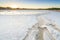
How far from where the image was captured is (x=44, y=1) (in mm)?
1337

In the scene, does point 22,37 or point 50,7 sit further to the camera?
point 50,7

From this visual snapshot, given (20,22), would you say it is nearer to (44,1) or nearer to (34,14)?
(34,14)

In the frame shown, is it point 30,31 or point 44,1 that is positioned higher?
point 44,1

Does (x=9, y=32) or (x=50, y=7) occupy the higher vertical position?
(x=50, y=7)

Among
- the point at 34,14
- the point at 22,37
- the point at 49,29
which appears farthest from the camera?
the point at 34,14

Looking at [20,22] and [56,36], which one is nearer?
[56,36]

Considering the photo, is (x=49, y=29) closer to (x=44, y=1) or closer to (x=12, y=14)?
(x=44, y=1)

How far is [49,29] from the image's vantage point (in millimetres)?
1270

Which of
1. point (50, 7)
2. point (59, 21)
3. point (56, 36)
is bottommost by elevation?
point (56, 36)

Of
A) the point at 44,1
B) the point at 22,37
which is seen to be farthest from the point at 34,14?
the point at 22,37

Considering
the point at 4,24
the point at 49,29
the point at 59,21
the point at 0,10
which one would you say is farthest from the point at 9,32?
the point at 59,21

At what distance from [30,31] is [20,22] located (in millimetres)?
139

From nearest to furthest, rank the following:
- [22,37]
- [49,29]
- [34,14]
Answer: [22,37]
[49,29]
[34,14]

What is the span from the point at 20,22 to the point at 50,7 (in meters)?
0.34
